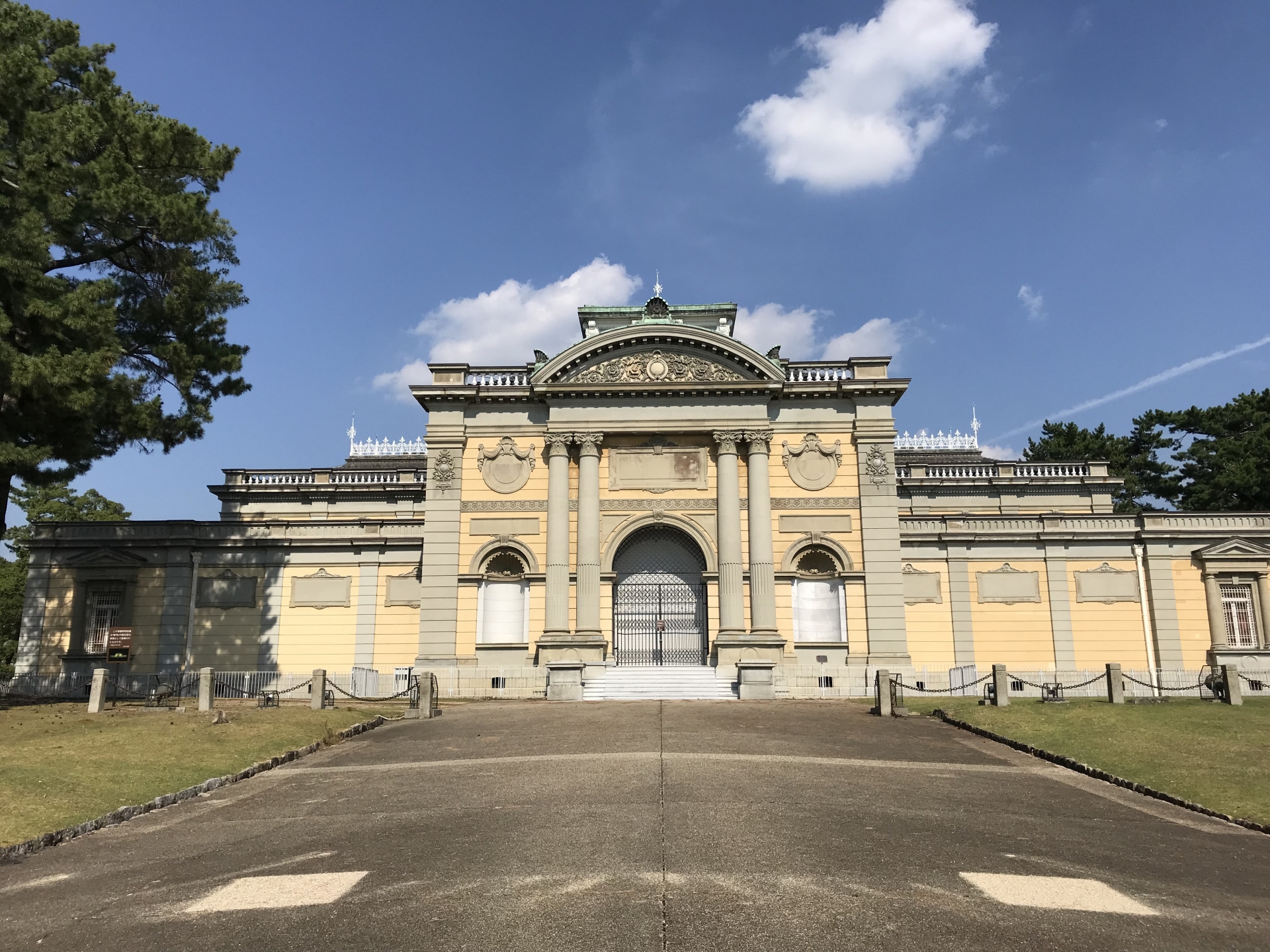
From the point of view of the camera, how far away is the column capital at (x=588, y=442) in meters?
31.0

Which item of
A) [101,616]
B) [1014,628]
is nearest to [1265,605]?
[1014,628]

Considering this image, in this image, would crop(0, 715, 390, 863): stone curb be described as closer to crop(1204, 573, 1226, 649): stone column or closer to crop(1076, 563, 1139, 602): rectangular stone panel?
crop(1076, 563, 1139, 602): rectangular stone panel

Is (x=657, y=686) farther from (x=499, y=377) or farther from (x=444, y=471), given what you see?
(x=499, y=377)

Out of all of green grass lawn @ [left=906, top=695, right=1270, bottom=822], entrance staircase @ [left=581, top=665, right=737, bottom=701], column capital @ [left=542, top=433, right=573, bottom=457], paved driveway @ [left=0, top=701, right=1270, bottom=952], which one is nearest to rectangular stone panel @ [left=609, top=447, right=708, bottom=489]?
column capital @ [left=542, top=433, right=573, bottom=457]

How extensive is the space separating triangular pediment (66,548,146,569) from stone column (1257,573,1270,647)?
41.2 meters

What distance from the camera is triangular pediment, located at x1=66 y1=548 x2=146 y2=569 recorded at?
1246 inches

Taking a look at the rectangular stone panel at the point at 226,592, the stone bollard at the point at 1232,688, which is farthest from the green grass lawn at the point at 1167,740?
the rectangular stone panel at the point at 226,592

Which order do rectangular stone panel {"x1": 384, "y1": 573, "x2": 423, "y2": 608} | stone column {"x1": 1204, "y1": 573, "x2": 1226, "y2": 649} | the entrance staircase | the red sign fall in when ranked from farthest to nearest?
rectangular stone panel {"x1": 384, "y1": 573, "x2": 423, "y2": 608} < stone column {"x1": 1204, "y1": 573, "x2": 1226, "y2": 649} < the red sign < the entrance staircase

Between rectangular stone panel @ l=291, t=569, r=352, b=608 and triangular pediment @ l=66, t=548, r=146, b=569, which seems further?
rectangular stone panel @ l=291, t=569, r=352, b=608

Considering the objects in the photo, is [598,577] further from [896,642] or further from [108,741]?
[108,741]

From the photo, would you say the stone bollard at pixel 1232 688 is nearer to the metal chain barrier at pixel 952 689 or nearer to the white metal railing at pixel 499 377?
the metal chain barrier at pixel 952 689

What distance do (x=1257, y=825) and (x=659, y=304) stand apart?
93.2 feet

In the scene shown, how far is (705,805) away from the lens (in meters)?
10.6

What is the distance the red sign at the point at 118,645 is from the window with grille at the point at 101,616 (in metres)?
1.86
